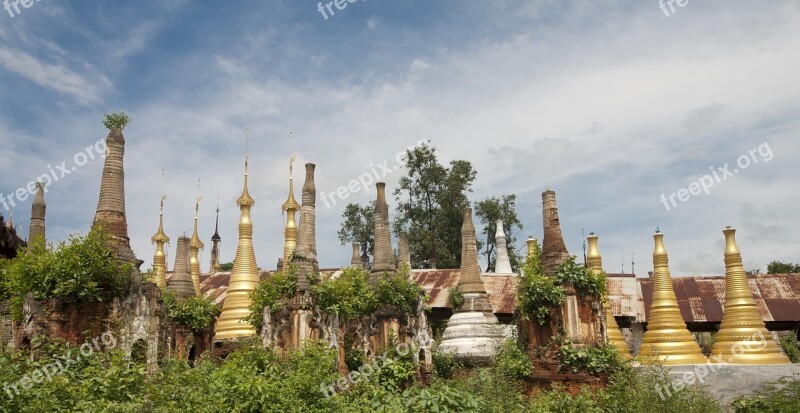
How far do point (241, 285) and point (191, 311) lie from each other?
209 cm

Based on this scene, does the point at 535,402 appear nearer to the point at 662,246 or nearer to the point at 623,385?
the point at 623,385

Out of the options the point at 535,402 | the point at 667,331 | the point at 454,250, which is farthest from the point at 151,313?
the point at 454,250

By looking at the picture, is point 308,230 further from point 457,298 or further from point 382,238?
point 457,298

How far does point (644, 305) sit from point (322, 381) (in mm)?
19631

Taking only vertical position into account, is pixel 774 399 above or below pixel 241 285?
below

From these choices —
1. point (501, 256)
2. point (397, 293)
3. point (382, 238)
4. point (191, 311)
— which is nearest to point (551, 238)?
point (397, 293)

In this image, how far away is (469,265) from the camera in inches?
1024

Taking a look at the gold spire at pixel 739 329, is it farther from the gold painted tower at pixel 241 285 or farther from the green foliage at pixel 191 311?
the green foliage at pixel 191 311

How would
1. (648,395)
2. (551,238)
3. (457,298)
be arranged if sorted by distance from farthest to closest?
1. (457,298)
2. (551,238)
3. (648,395)

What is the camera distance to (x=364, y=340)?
20.8 m

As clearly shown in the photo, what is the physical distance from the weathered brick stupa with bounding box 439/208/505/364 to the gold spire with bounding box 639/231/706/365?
5.18 m

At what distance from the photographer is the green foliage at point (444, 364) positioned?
Answer: 2356 cm

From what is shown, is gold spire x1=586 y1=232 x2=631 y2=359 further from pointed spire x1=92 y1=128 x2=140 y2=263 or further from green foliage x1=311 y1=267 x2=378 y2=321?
pointed spire x1=92 y1=128 x2=140 y2=263

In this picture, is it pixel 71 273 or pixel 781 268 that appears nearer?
pixel 71 273
